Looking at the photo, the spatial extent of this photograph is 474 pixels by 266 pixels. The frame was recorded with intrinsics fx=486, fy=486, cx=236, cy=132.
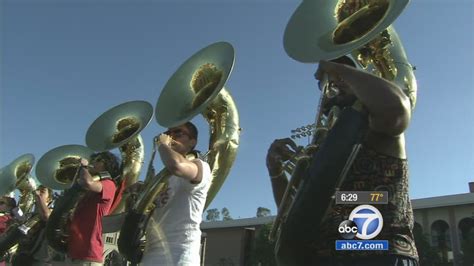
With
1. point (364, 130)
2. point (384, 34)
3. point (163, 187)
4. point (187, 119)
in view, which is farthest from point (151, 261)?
point (384, 34)

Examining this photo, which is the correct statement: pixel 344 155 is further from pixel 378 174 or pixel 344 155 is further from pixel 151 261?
pixel 151 261

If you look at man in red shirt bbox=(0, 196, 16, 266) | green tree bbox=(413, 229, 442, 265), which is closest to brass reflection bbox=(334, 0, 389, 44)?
man in red shirt bbox=(0, 196, 16, 266)

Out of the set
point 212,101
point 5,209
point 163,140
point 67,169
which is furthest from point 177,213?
point 5,209

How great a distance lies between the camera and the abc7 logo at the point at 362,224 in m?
2.18

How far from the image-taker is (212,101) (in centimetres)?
448

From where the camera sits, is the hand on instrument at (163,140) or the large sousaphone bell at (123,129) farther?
the large sousaphone bell at (123,129)

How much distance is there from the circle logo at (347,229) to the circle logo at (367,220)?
16 mm

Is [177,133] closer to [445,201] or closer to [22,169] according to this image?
[22,169]

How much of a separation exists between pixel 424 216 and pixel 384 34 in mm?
38572

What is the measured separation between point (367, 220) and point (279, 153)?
81 centimetres

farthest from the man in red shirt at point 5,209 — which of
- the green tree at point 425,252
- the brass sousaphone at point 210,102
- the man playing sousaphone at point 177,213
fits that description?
the green tree at point 425,252

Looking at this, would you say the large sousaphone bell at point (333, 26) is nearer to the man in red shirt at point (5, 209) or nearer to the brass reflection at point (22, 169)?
the man in red shirt at point (5, 209)

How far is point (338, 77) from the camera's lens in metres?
2.39

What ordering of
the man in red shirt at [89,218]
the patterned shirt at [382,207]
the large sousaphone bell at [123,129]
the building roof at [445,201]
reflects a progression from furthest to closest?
the building roof at [445,201] < the large sousaphone bell at [123,129] < the man in red shirt at [89,218] < the patterned shirt at [382,207]
